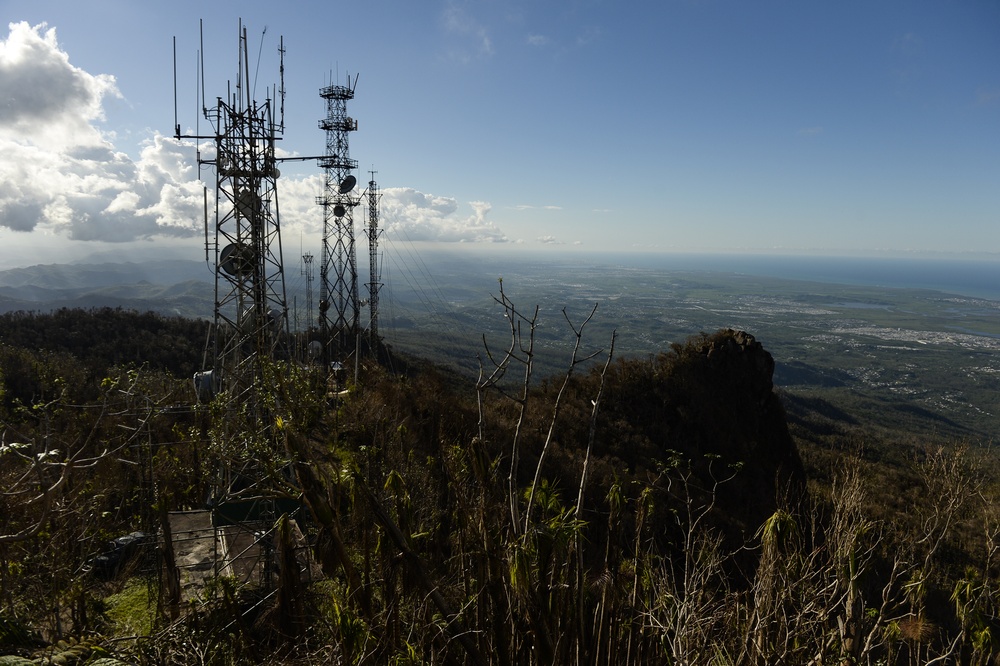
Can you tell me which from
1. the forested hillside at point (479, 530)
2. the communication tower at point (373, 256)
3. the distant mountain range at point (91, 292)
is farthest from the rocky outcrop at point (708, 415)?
the distant mountain range at point (91, 292)

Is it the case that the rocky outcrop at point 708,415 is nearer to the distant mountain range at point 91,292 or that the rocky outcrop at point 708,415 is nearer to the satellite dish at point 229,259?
the satellite dish at point 229,259

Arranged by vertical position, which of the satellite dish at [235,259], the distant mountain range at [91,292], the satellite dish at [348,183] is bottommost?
the distant mountain range at [91,292]

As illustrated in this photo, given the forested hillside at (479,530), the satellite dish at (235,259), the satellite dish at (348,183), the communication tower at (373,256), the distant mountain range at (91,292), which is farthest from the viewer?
the distant mountain range at (91,292)

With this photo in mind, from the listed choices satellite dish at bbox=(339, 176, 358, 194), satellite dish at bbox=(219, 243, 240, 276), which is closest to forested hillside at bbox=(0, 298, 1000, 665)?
satellite dish at bbox=(219, 243, 240, 276)

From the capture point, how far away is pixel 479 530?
12.0ft

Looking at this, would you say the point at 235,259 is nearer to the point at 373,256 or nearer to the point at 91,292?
the point at 373,256

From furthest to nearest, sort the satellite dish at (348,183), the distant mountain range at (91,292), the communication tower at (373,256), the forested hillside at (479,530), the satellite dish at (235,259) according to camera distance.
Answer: the distant mountain range at (91,292) < the communication tower at (373,256) < the satellite dish at (348,183) < the satellite dish at (235,259) < the forested hillside at (479,530)

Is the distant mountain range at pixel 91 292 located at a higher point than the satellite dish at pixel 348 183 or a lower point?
lower

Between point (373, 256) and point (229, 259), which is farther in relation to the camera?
point (373, 256)

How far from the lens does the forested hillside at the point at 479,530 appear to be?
3566 millimetres

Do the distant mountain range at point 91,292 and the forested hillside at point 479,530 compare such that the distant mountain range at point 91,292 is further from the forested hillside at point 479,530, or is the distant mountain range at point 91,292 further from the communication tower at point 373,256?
the forested hillside at point 479,530

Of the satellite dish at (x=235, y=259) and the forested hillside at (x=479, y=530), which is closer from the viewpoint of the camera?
the forested hillside at (x=479, y=530)

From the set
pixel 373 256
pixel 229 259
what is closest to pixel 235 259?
pixel 229 259

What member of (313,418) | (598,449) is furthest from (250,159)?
(598,449)
